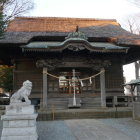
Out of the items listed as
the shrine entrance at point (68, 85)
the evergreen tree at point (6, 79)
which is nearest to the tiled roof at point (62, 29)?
the shrine entrance at point (68, 85)

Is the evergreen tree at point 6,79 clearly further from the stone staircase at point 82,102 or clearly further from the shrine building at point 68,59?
the stone staircase at point 82,102

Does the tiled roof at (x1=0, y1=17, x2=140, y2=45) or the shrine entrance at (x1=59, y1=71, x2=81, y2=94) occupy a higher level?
the tiled roof at (x1=0, y1=17, x2=140, y2=45)

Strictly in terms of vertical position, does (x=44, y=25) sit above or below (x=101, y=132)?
above

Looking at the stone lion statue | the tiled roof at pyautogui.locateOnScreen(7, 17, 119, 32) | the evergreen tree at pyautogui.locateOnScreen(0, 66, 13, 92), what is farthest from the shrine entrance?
the evergreen tree at pyautogui.locateOnScreen(0, 66, 13, 92)

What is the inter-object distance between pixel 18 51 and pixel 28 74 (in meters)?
1.91

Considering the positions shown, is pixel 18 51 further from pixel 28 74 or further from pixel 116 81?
pixel 116 81

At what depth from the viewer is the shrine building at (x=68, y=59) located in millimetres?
11203

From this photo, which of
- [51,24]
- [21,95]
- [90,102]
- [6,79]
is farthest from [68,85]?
[6,79]

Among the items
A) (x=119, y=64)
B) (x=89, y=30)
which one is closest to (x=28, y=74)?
(x=89, y=30)

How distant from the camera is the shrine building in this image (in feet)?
36.8

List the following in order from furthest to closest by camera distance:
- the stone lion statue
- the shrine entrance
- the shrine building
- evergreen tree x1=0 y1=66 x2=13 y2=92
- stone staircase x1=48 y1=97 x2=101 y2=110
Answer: evergreen tree x1=0 y1=66 x2=13 y2=92 < the shrine entrance < stone staircase x1=48 y1=97 x2=101 y2=110 < the shrine building < the stone lion statue

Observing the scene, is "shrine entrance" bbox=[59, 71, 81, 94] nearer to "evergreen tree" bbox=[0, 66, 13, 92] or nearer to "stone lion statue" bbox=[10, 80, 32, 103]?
"stone lion statue" bbox=[10, 80, 32, 103]

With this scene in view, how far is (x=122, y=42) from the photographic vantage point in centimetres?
1195

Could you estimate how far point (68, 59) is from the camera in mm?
12195
